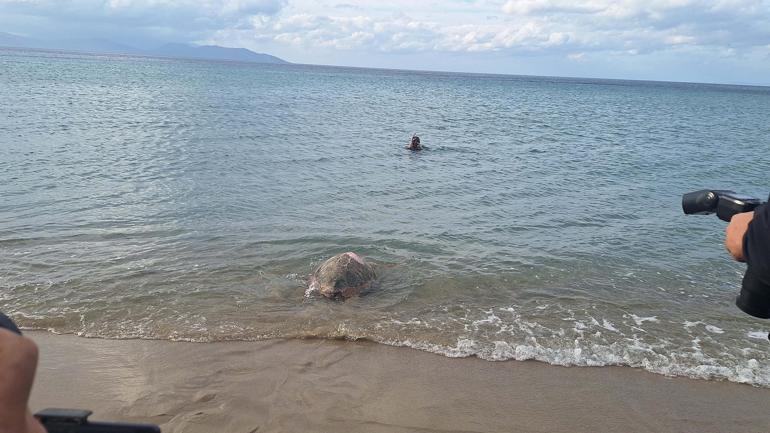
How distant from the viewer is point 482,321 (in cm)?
862

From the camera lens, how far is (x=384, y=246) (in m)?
12.1

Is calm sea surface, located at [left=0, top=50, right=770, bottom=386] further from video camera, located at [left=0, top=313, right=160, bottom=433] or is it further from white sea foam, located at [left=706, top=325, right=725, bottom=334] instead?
video camera, located at [left=0, top=313, right=160, bottom=433]

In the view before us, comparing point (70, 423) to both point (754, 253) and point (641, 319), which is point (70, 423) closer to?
point (754, 253)

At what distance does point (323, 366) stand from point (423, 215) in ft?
26.8

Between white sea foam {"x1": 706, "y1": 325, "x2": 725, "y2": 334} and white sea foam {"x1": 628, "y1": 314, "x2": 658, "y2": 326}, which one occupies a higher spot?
white sea foam {"x1": 706, "y1": 325, "x2": 725, "y2": 334}

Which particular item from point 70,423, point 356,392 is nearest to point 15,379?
point 70,423

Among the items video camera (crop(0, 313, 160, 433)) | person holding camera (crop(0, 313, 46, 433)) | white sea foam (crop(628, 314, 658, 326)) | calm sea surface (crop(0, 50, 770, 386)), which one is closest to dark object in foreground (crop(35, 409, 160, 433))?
video camera (crop(0, 313, 160, 433))

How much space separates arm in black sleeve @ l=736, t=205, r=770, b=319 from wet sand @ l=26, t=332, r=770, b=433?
143 inches

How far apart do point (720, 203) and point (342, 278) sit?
6733mm

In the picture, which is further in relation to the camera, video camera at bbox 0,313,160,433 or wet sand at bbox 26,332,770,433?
wet sand at bbox 26,332,770,433

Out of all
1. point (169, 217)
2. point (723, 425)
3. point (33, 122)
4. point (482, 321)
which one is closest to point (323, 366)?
point (482, 321)

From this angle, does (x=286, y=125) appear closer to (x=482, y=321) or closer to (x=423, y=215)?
(x=423, y=215)

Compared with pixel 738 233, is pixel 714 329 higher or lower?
lower

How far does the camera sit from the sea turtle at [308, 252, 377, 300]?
367 inches
